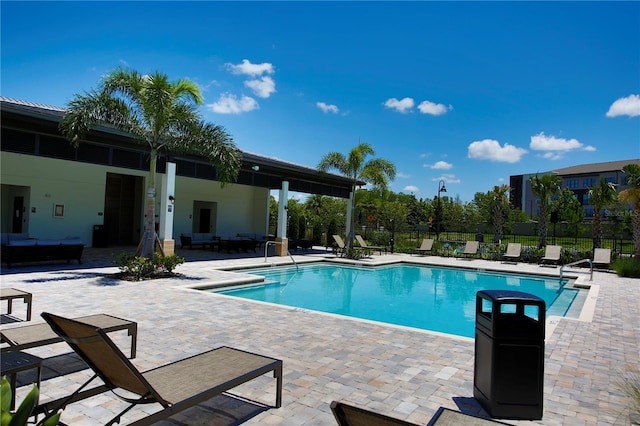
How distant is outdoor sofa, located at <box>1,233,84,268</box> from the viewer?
11602mm

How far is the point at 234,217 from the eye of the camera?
24922mm

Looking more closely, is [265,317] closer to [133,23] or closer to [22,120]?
[133,23]

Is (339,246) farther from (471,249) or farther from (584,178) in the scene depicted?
(584,178)

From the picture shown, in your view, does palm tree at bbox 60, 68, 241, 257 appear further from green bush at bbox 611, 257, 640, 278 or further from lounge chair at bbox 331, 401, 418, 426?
green bush at bbox 611, 257, 640, 278

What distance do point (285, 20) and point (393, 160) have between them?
1058cm

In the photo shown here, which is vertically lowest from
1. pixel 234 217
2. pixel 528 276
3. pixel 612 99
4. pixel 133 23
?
pixel 528 276

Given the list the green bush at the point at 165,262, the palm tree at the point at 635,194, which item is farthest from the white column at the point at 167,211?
the palm tree at the point at 635,194

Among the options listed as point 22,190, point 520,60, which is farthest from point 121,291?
point 520,60

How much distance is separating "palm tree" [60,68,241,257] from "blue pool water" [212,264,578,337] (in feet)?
12.6

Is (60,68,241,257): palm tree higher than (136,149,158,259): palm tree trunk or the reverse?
higher

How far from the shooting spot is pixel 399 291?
1248cm

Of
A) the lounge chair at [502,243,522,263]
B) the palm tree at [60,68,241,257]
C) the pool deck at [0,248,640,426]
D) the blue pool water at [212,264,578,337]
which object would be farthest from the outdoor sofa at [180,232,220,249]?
the lounge chair at [502,243,522,263]

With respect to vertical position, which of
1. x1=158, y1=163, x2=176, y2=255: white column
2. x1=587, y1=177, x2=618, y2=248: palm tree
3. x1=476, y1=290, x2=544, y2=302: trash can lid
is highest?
x1=587, y1=177, x2=618, y2=248: palm tree

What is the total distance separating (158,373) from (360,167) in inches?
759
